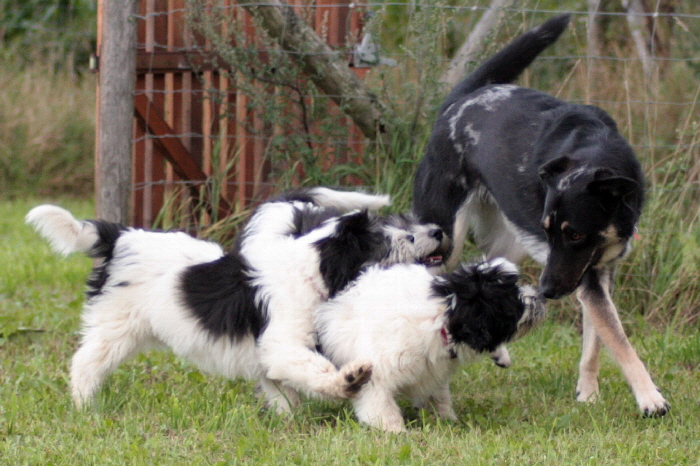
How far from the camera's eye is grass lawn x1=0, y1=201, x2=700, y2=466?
9.71 feet

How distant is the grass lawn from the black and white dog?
0.18m

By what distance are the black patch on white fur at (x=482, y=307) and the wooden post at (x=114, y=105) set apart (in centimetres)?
253

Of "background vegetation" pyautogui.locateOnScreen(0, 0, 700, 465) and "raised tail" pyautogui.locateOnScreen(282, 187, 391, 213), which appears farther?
"raised tail" pyautogui.locateOnScreen(282, 187, 391, 213)

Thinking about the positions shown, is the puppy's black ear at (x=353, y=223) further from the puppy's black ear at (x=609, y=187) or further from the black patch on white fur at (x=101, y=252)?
the black patch on white fur at (x=101, y=252)

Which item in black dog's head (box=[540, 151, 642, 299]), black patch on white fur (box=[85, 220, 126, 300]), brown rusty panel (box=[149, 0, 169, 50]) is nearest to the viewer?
black dog's head (box=[540, 151, 642, 299])

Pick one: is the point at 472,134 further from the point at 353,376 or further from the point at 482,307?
the point at 353,376

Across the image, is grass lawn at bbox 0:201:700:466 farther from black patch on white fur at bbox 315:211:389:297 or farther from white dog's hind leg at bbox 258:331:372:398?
black patch on white fur at bbox 315:211:389:297

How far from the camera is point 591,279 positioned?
12.6 ft

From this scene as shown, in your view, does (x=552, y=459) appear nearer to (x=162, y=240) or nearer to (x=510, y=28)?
(x=162, y=240)

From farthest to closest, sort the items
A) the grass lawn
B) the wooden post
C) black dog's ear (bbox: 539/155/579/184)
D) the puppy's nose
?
the wooden post
the puppy's nose
black dog's ear (bbox: 539/155/579/184)
the grass lawn

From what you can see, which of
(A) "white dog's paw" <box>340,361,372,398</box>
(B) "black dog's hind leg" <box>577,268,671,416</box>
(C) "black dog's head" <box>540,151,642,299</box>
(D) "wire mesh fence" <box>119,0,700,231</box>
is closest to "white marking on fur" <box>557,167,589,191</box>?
(C) "black dog's head" <box>540,151,642,299</box>

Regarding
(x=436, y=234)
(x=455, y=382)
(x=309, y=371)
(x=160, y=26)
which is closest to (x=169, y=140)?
(x=160, y=26)

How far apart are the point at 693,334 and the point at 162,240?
10.2 ft

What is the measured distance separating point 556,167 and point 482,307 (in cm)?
72
